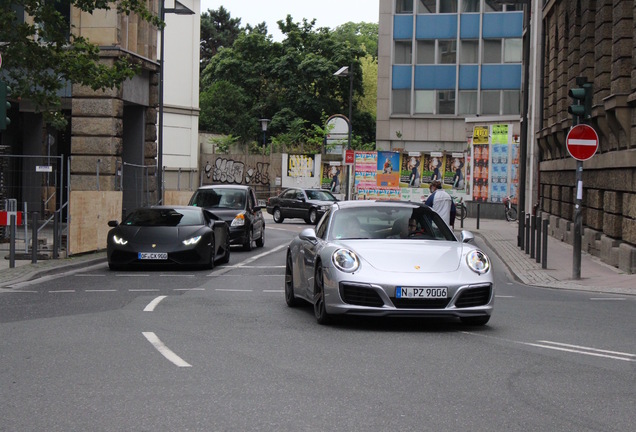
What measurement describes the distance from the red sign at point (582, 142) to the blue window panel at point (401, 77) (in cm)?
4959

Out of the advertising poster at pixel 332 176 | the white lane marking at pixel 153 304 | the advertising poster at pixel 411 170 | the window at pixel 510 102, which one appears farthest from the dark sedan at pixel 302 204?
→ the white lane marking at pixel 153 304

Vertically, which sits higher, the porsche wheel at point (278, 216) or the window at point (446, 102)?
the window at point (446, 102)

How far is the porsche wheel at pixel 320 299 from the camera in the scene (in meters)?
10.9

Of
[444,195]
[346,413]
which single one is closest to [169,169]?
[444,195]

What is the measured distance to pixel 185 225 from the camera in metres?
19.9

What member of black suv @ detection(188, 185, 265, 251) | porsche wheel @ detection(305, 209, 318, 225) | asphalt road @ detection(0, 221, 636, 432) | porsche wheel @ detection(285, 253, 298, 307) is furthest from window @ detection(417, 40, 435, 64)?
porsche wheel @ detection(285, 253, 298, 307)

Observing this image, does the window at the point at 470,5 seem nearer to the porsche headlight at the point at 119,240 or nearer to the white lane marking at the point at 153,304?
the porsche headlight at the point at 119,240

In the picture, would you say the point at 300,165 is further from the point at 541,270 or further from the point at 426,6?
the point at 541,270

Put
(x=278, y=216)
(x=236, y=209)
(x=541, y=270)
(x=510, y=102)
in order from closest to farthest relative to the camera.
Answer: (x=541, y=270) < (x=236, y=209) < (x=278, y=216) < (x=510, y=102)

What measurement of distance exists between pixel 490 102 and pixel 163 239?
50.1m

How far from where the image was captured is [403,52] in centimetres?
6812

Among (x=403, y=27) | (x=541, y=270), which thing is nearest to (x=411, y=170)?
(x=403, y=27)

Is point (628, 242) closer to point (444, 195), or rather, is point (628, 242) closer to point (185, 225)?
point (444, 195)

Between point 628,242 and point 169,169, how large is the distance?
4291 cm
